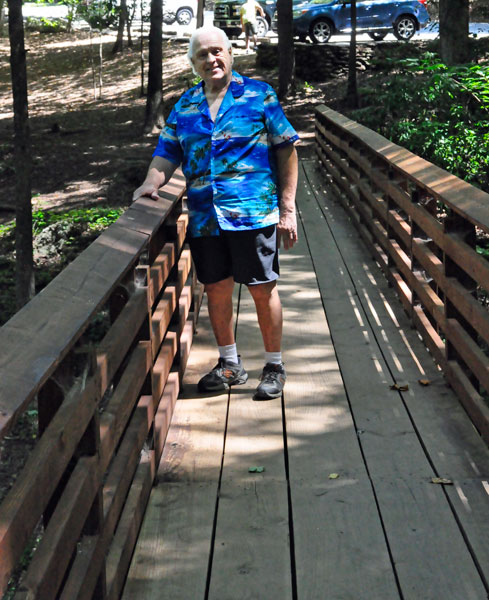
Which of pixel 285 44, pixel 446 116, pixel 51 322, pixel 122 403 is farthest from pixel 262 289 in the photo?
pixel 285 44

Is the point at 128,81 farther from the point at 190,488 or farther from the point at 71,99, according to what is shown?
the point at 190,488

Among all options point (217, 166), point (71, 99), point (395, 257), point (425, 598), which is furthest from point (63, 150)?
point (425, 598)

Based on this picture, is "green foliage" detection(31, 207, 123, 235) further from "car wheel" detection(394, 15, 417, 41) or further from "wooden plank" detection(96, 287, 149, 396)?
"car wheel" detection(394, 15, 417, 41)

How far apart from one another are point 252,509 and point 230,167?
61.2 inches

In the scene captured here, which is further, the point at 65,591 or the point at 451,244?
the point at 451,244

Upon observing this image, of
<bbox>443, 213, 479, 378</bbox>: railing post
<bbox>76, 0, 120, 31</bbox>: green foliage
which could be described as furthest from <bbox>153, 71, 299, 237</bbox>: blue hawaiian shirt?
<bbox>76, 0, 120, 31</bbox>: green foliage

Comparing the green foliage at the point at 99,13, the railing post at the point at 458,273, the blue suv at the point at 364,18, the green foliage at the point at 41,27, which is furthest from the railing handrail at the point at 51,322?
the green foliage at the point at 41,27

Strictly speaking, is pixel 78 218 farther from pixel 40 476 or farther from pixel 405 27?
pixel 405 27

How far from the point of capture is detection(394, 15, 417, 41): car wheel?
88.7ft

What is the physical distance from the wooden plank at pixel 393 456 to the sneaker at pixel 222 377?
1.83ft

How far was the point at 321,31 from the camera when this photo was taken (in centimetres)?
2656

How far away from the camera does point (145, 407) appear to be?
3689 millimetres

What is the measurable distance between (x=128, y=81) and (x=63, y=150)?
25.0 feet

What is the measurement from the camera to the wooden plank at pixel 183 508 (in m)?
3.10
